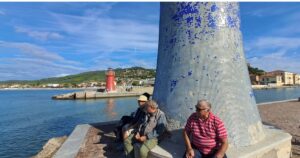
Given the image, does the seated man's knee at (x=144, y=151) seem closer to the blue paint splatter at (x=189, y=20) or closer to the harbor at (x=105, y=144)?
the harbor at (x=105, y=144)

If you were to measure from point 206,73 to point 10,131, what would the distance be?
52.9 ft

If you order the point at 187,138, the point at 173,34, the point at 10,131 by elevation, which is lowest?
the point at 10,131

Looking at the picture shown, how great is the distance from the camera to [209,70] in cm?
574

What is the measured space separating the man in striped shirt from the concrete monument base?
42 cm

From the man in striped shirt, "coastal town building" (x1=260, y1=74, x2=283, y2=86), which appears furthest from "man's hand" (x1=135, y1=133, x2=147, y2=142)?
"coastal town building" (x1=260, y1=74, x2=283, y2=86)

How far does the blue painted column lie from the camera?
568 centimetres

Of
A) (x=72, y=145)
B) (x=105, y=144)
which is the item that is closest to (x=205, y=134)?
(x=105, y=144)

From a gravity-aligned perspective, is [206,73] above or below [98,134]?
above

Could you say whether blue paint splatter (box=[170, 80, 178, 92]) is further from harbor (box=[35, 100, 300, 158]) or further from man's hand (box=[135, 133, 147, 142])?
man's hand (box=[135, 133, 147, 142])

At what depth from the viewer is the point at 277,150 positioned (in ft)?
18.4

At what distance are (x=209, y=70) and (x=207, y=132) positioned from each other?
154 centimetres

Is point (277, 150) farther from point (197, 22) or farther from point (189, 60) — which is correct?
point (197, 22)

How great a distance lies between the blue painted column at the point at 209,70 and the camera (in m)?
5.68

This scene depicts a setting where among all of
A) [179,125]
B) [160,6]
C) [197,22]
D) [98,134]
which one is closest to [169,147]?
[179,125]
